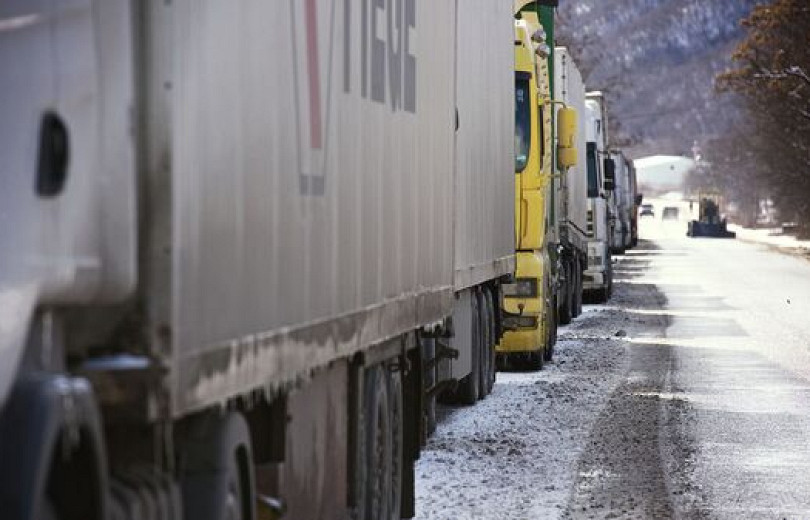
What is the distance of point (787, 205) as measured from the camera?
Answer: 4277 inches

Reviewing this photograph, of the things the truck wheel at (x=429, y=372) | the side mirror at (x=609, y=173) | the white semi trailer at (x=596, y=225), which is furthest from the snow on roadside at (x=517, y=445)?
the side mirror at (x=609, y=173)

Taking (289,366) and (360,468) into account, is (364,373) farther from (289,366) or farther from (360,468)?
(289,366)

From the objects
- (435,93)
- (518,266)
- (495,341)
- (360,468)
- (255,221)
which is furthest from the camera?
(518,266)

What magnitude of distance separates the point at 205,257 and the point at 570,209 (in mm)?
23186

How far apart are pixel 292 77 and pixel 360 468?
270 centimetres

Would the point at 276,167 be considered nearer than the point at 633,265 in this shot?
Yes

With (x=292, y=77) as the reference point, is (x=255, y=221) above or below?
below

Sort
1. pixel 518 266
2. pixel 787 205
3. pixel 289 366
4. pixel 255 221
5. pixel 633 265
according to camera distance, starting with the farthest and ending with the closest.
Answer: pixel 787 205 < pixel 633 265 < pixel 518 266 < pixel 289 366 < pixel 255 221

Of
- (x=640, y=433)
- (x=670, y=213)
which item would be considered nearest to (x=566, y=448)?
(x=640, y=433)

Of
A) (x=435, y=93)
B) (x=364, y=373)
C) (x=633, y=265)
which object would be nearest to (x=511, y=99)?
(x=435, y=93)

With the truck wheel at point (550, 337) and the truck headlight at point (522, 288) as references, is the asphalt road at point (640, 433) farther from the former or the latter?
the truck headlight at point (522, 288)

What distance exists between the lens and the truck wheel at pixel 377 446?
9820 millimetres

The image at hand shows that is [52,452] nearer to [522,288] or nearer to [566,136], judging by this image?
[522,288]

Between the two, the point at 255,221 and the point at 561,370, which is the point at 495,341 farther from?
the point at 255,221
